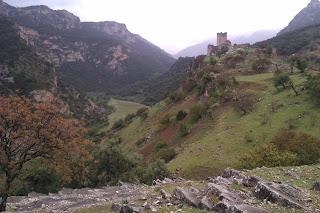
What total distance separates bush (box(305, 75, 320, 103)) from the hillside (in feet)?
3.37

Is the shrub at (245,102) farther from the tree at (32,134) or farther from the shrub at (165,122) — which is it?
the tree at (32,134)

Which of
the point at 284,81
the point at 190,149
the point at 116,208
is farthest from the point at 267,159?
the point at 284,81

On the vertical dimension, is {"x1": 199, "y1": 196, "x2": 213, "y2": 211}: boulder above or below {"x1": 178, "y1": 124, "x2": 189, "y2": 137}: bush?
above

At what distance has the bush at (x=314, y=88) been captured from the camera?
75375 mm

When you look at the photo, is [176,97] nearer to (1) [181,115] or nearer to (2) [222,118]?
(1) [181,115]

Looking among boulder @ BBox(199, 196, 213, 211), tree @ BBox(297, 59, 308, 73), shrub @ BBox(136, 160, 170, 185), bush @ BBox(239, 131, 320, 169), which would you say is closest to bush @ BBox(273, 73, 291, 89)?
tree @ BBox(297, 59, 308, 73)

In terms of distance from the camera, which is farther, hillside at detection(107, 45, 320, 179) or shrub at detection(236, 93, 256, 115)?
shrub at detection(236, 93, 256, 115)

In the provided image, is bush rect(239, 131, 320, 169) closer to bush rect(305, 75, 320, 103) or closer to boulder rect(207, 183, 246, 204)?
boulder rect(207, 183, 246, 204)

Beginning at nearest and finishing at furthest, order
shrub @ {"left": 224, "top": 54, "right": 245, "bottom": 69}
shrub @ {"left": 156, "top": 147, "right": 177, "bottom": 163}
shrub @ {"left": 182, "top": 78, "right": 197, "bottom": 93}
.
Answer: shrub @ {"left": 156, "top": 147, "right": 177, "bottom": 163} → shrub @ {"left": 224, "top": 54, "right": 245, "bottom": 69} → shrub @ {"left": 182, "top": 78, "right": 197, "bottom": 93}

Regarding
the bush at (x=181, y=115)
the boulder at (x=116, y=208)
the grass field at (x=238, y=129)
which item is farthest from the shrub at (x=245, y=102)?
the boulder at (x=116, y=208)

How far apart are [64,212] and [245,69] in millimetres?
89673

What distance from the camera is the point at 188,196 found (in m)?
21.3

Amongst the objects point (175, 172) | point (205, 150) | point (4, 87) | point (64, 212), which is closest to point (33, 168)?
point (175, 172)

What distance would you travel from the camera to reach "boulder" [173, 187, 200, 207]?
20609 mm
